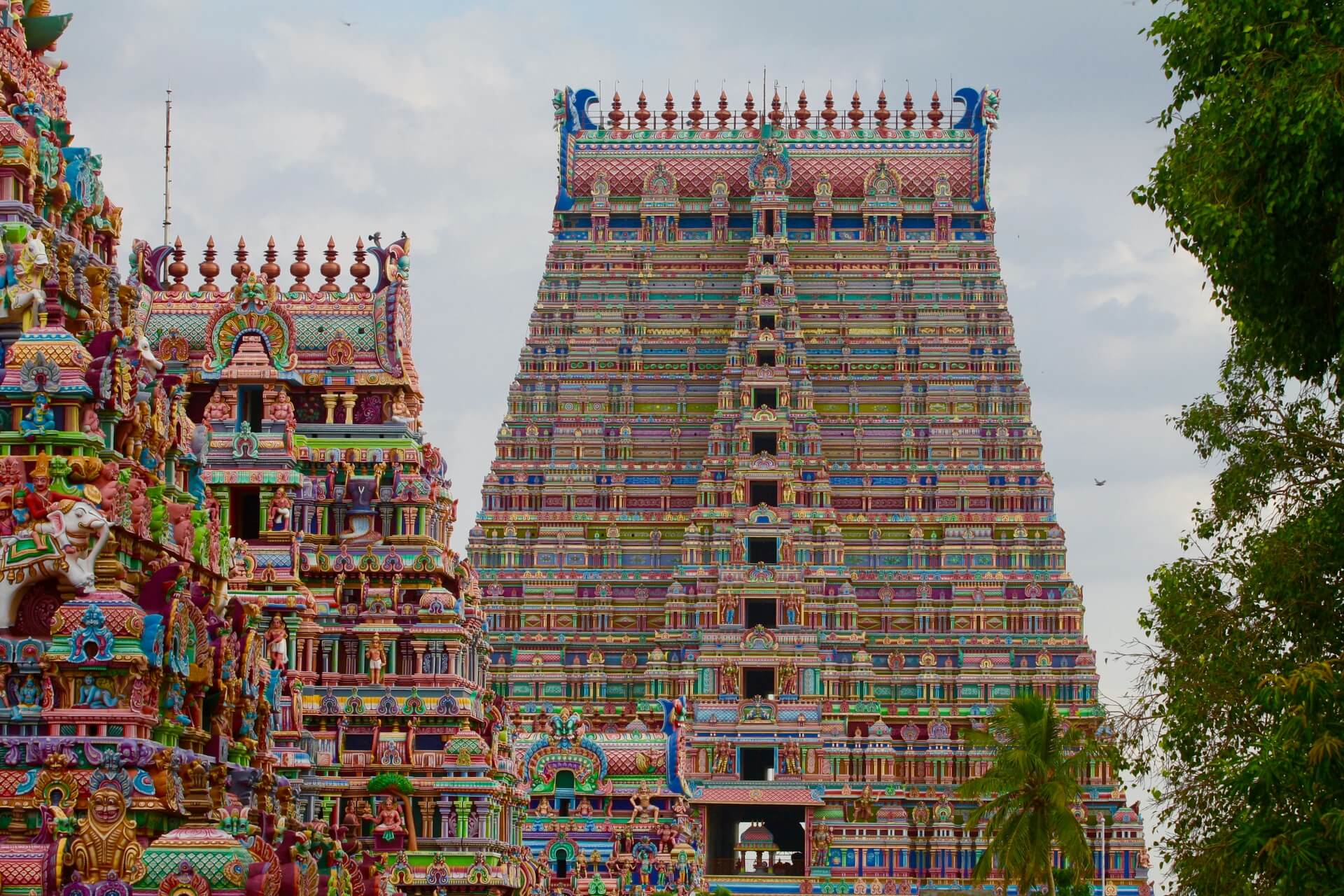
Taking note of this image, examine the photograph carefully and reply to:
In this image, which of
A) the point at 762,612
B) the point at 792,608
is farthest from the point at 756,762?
the point at 762,612

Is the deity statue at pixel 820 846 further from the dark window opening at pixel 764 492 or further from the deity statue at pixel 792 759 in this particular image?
the dark window opening at pixel 764 492

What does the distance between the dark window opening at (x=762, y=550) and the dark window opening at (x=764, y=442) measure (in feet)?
11.6

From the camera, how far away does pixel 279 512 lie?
182ft

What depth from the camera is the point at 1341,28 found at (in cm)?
2934

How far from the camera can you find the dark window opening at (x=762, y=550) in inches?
3917

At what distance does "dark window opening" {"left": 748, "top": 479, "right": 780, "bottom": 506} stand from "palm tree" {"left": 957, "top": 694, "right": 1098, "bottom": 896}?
3710 cm

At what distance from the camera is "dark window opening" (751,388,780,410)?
102 meters

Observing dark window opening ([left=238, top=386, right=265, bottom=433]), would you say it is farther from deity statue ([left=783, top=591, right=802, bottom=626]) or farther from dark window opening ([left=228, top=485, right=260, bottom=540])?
deity statue ([left=783, top=591, right=802, bottom=626])

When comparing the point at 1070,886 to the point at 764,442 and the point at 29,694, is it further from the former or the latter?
the point at 29,694

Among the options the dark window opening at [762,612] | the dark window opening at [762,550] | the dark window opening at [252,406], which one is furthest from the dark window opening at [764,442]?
the dark window opening at [252,406]

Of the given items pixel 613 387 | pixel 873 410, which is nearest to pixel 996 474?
pixel 873 410

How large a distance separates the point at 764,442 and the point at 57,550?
70.6 m

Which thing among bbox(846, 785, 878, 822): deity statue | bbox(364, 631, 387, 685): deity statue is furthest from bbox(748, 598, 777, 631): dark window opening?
bbox(364, 631, 387, 685): deity statue

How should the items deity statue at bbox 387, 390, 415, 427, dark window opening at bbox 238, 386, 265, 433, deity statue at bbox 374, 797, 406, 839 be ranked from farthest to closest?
deity statue at bbox 387, 390, 415, 427 < dark window opening at bbox 238, 386, 265, 433 < deity statue at bbox 374, 797, 406, 839
